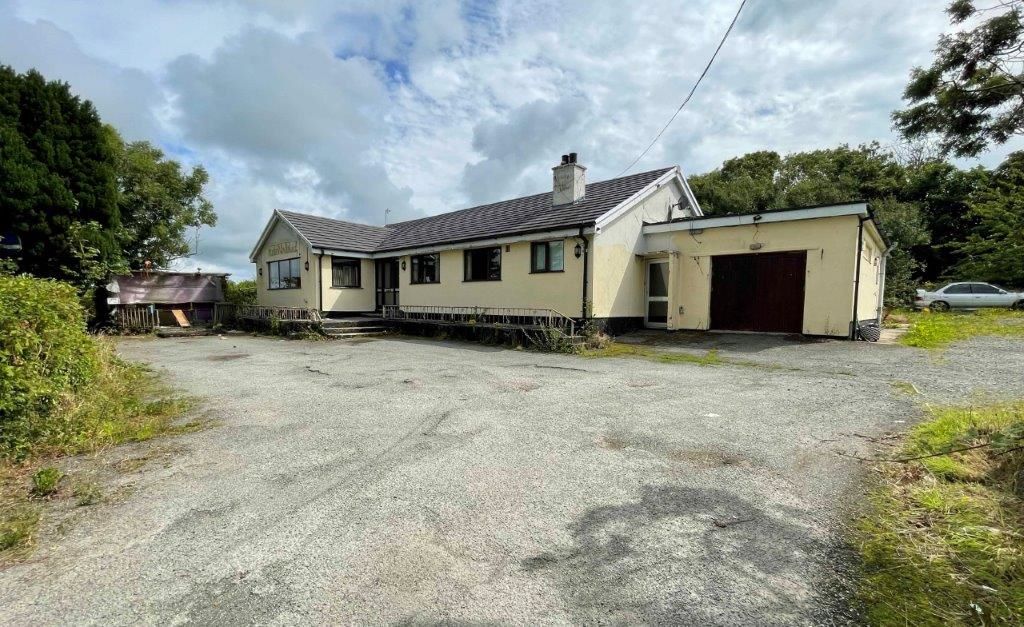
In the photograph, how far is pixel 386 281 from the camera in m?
21.1

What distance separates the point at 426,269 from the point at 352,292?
13.1ft

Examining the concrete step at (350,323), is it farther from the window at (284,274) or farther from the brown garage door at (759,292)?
the brown garage door at (759,292)

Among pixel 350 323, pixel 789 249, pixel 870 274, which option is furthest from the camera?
pixel 350 323

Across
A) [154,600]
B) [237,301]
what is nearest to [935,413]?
[154,600]

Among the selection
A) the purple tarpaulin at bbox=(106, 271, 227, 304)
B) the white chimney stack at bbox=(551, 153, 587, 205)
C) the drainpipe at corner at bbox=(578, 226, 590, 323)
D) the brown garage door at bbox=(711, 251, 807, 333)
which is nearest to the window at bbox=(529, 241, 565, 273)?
the drainpipe at corner at bbox=(578, 226, 590, 323)

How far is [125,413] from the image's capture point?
18.9ft

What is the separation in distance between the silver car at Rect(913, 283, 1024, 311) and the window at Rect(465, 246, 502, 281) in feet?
72.3

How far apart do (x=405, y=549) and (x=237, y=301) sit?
2489 cm

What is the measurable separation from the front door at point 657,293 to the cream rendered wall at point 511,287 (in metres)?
3.04

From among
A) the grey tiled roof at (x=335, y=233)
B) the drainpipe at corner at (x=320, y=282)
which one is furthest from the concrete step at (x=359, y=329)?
the grey tiled roof at (x=335, y=233)

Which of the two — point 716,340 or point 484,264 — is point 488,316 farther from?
point 716,340

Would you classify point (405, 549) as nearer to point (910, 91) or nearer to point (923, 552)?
point (923, 552)

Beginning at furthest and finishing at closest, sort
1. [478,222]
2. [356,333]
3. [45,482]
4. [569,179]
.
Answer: [478,222] → [356,333] → [569,179] → [45,482]

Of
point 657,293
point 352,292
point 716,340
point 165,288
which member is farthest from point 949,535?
point 165,288
